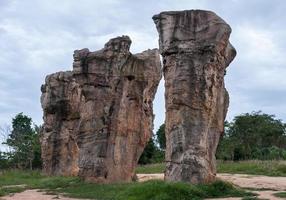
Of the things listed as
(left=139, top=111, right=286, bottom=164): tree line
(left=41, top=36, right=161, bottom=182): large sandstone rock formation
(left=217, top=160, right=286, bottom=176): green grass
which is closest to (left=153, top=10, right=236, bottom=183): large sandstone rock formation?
(left=41, top=36, right=161, bottom=182): large sandstone rock formation

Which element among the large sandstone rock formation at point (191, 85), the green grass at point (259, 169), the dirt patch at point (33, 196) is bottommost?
the dirt patch at point (33, 196)

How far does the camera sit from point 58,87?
24.8 meters

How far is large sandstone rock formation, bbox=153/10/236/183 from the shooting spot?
44.0 ft

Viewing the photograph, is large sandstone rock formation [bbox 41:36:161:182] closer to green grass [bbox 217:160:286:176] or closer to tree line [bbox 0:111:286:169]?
green grass [bbox 217:160:286:176]

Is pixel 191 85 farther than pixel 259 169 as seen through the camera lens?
No

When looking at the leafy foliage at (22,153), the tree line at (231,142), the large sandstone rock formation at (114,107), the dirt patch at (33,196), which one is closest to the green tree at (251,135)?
the tree line at (231,142)

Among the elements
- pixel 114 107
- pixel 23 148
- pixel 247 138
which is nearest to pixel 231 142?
pixel 247 138

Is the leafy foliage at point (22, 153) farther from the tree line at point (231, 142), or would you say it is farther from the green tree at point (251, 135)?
the green tree at point (251, 135)

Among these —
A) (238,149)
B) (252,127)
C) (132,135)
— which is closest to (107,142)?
(132,135)

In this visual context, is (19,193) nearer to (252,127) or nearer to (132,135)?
(132,135)

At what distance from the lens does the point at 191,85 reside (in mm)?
13562

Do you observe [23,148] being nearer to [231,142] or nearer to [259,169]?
[231,142]

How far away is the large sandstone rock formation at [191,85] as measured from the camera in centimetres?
1341

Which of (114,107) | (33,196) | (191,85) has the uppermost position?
(114,107)
